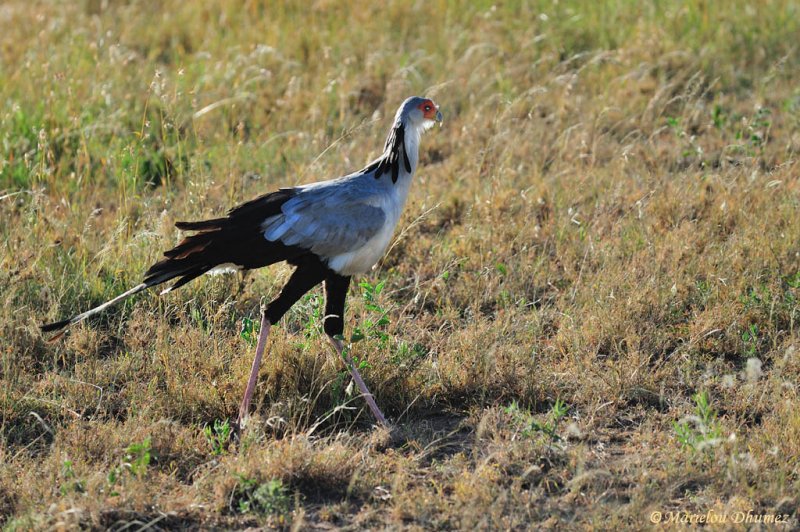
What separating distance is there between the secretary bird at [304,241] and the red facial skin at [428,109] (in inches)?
11.6

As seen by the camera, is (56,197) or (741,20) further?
(741,20)

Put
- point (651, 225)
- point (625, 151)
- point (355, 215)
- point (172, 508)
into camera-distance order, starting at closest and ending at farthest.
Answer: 1. point (172, 508)
2. point (355, 215)
3. point (651, 225)
4. point (625, 151)

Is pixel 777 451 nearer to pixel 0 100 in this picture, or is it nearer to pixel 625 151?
pixel 625 151

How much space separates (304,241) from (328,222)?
153mm

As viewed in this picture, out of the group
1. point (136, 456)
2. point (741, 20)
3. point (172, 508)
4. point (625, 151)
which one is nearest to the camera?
point (172, 508)

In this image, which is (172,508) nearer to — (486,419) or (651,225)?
(486,419)

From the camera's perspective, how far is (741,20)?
9141 mm

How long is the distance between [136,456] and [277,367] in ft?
2.84

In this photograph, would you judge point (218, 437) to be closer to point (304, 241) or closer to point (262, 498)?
point (262, 498)

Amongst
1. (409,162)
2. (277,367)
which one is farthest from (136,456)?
(409,162)

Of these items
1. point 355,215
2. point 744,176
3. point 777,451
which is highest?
point 355,215

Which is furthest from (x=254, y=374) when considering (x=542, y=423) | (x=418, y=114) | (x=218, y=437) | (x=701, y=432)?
(x=701, y=432)

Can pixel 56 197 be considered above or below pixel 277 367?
above

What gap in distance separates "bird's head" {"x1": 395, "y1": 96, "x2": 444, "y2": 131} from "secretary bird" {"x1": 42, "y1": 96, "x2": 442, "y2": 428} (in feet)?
0.61
